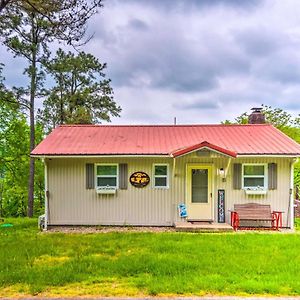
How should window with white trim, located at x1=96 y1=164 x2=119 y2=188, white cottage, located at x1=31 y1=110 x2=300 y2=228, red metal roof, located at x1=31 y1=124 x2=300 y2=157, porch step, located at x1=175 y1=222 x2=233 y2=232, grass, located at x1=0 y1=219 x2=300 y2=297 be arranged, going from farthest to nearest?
window with white trim, located at x1=96 y1=164 x2=119 y2=188, white cottage, located at x1=31 y1=110 x2=300 y2=228, red metal roof, located at x1=31 y1=124 x2=300 y2=157, porch step, located at x1=175 y1=222 x2=233 y2=232, grass, located at x1=0 y1=219 x2=300 y2=297

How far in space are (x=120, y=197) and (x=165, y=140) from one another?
9.21 ft

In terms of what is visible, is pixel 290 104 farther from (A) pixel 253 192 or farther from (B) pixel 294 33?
(A) pixel 253 192

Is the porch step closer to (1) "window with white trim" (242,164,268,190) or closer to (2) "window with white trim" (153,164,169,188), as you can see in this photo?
(2) "window with white trim" (153,164,169,188)

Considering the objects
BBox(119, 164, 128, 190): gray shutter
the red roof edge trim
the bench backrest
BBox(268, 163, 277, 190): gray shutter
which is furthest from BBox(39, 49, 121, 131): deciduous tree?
BBox(268, 163, 277, 190): gray shutter

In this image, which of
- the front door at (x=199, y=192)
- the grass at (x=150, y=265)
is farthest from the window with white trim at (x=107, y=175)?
the grass at (x=150, y=265)

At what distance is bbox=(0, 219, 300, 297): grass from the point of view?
5398 millimetres

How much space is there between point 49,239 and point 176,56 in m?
9.44

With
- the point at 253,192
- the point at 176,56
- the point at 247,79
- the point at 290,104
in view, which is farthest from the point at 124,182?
the point at 290,104

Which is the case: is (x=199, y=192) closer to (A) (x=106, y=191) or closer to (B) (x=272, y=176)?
(B) (x=272, y=176)

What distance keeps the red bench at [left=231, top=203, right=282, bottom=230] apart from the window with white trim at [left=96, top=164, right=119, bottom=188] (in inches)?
169

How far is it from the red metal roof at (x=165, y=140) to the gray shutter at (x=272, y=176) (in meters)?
0.58

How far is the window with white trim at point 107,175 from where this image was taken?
12.6 m

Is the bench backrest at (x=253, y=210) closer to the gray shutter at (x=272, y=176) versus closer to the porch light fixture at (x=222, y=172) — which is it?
the gray shutter at (x=272, y=176)

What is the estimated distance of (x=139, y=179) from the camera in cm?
1245
